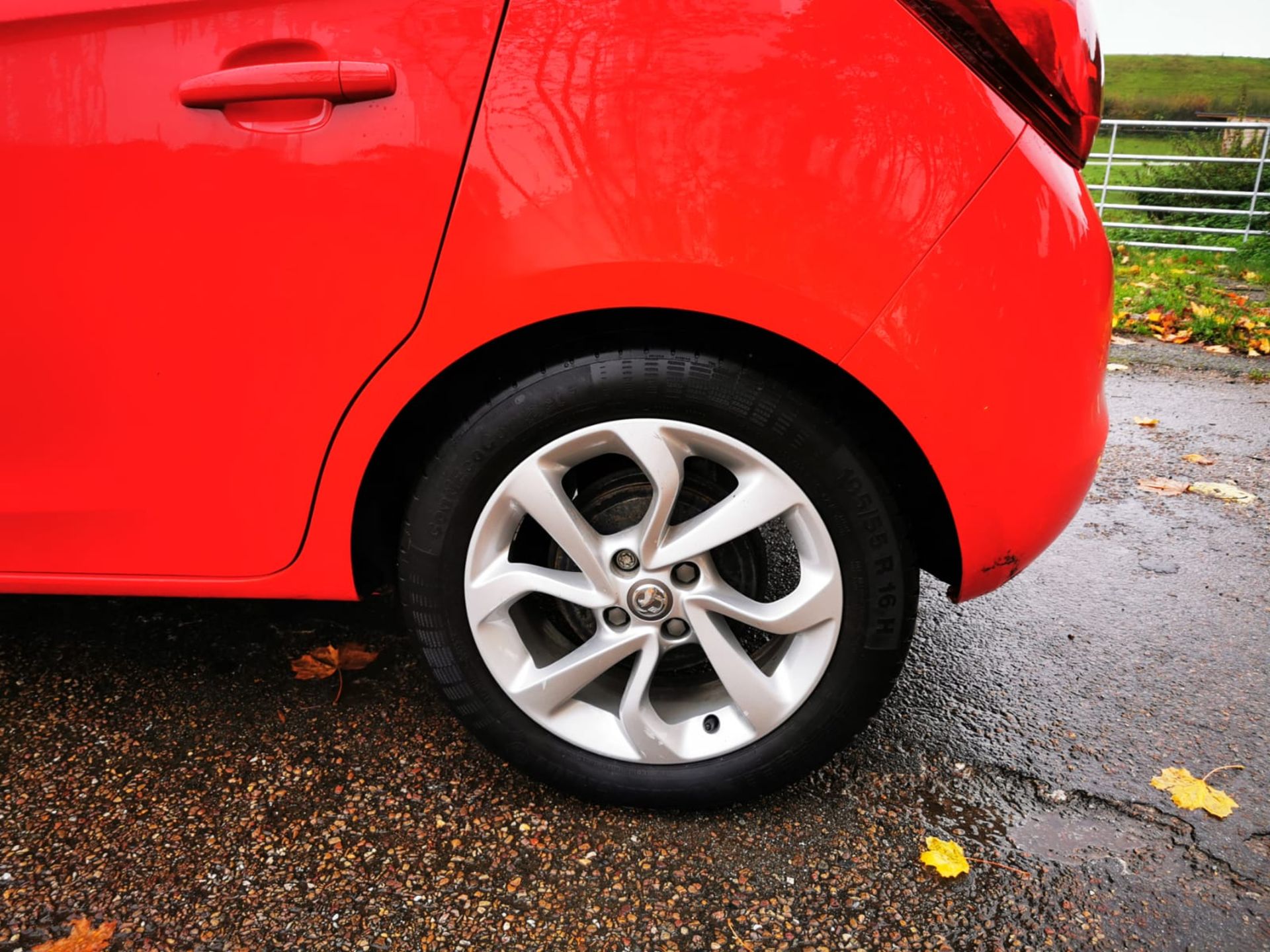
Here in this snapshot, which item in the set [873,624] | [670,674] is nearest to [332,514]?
[670,674]

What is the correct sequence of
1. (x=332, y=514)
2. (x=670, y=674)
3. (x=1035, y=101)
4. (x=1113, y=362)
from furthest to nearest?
1. (x=1113, y=362)
2. (x=670, y=674)
3. (x=332, y=514)
4. (x=1035, y=101)

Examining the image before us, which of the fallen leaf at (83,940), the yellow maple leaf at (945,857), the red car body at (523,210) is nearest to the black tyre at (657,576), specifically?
the red car body at (523,210)

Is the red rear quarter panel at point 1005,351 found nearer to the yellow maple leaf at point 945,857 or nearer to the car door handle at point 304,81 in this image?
the yellow maple leaf at point 945,857

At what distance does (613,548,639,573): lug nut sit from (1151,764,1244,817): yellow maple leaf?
1106mm

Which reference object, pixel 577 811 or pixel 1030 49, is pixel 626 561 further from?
pixel 1030 49

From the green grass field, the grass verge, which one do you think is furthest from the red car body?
the green grass field

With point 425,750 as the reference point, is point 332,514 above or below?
above

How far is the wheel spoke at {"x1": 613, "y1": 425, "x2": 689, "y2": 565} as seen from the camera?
1.61 m

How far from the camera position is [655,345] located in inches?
63.2

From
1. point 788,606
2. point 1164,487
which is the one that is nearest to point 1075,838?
point 788,606

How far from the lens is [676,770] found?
69.4 inches

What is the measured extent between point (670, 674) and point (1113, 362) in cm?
417

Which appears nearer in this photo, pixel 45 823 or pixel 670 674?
pixel 45 823

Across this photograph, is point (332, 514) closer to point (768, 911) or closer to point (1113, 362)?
point (768, 911)
